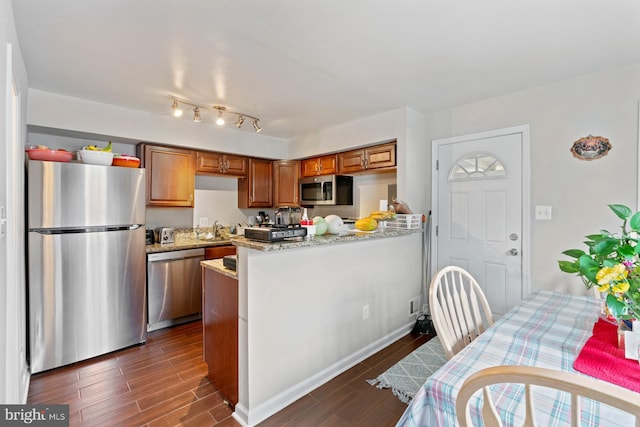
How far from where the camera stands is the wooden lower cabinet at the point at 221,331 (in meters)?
1.92

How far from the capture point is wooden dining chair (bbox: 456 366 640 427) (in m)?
0.57

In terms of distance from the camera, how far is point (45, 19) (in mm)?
1661

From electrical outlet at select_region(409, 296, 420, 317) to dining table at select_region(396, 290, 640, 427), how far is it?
1494 millimetres

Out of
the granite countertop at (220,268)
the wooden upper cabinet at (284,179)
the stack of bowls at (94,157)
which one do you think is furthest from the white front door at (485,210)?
the stack of bowls at (94,157)

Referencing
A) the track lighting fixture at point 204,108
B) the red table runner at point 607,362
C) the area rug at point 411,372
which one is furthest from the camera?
the track lighting fixture at point 204,108

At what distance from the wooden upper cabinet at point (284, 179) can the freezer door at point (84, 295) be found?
200 cm

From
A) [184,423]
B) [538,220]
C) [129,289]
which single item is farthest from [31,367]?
[538,220]

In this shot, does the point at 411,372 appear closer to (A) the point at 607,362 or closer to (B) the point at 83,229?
(A) the point at 607,362

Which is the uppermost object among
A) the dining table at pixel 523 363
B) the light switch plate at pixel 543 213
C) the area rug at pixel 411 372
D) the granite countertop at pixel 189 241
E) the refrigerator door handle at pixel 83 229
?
the light switch plate at pixel 543 213

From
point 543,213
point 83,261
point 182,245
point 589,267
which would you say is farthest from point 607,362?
point 182,245

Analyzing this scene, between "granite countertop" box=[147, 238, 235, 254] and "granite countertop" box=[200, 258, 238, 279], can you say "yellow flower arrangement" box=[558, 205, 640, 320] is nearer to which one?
"granite countertop" box=[200, 258, 238, 279]

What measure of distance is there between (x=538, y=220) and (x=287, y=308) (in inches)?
89.7

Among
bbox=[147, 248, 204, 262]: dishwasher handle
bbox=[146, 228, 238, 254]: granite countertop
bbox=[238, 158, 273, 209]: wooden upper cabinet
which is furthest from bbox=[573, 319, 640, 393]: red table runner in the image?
bbox=[238, 158, 273, 209]: wooden upper cabinet

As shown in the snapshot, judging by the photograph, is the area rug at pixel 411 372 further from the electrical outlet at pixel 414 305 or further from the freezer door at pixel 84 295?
A: the freezer door at pixel 84 295
